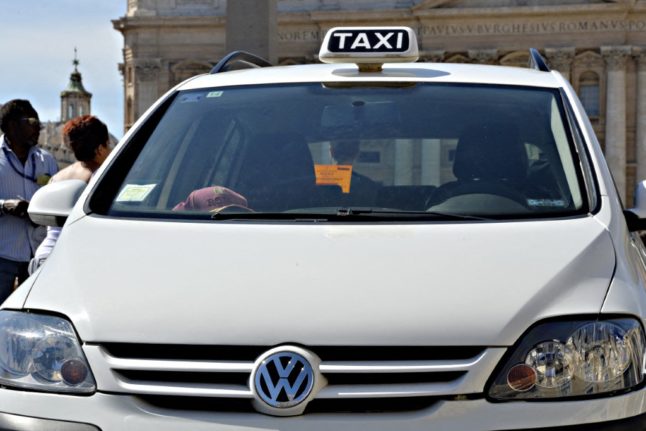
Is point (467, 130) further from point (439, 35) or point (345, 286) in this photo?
point (439, 35)

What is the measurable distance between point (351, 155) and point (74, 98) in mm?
126212

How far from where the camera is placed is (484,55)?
62.7 meters

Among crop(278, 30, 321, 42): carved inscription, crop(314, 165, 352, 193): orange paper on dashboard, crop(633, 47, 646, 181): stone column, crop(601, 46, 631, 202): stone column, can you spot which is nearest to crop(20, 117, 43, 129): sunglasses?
crop(314, 165, 352, 193): orange paper on dashboard

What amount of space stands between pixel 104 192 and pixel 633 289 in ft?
4.87

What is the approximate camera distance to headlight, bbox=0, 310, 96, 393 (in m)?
3.10

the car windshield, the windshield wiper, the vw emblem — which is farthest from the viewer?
the car windshield

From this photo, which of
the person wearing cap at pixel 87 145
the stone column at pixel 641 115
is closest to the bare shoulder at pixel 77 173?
the person wearing cap at pixel 87 145

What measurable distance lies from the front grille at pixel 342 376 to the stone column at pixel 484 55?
60.4m

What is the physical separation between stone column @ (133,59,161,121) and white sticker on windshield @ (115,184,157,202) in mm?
62022

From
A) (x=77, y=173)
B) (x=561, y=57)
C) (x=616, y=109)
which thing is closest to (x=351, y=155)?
(x=77, y=173)

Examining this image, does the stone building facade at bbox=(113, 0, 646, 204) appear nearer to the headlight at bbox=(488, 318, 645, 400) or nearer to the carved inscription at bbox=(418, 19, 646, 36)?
the carved inscription at bbox=(418, 19, 646, 36)

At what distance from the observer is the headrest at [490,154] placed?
396cm

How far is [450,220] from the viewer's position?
139 inches

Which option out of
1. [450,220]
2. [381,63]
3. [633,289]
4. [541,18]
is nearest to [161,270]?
[450,220]
